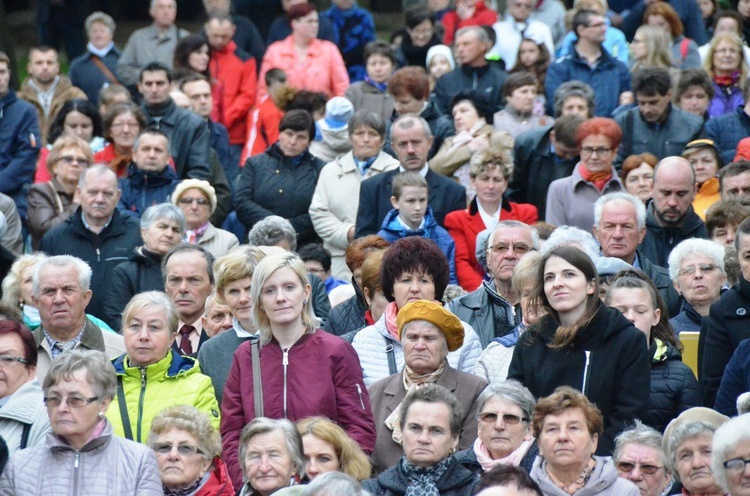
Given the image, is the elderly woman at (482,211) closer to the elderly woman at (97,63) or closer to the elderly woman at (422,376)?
the elderly woman at (422,376)

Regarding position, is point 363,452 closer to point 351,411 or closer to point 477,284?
point 351,411

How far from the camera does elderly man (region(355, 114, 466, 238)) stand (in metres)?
12.2

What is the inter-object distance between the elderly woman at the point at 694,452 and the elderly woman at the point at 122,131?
21.8 feet

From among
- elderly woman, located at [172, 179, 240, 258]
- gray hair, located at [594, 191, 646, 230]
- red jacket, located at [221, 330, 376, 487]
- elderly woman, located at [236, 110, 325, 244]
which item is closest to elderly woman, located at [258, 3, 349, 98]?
elderly woman, located at [236, 110, 325, 244]

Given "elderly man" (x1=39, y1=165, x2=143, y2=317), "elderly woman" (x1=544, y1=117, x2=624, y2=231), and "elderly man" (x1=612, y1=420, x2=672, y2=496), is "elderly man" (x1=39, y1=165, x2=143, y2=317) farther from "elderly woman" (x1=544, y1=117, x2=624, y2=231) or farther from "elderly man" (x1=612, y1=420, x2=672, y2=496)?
"elderly man" (x1=612, y1=420, x2=672, y2=496)

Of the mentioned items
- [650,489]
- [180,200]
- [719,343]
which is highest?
[180,200]

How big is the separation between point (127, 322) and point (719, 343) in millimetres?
3227

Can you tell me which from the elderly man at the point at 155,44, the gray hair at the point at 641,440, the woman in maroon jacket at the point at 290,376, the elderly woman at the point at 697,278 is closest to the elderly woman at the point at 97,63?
the elderly man at the point at 155,44

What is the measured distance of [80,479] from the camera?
306 inches

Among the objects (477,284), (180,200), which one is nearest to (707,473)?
(477,284)

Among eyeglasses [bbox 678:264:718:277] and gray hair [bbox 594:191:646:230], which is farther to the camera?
gray hair [bbox 594:191:646:230]

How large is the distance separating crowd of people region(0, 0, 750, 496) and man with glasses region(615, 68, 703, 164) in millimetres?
22

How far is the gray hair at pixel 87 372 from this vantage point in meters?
7.91

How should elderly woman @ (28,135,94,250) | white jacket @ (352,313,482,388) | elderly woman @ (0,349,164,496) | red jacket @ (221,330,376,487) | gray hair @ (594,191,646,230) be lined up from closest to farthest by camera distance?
elderly woman @ (0,349,164,496)
red jacket @ (221,330,376,487)
white jacket @ (352,313,482,388)
gray hair @ (594,191,646,230)
elderly woman @ (28,135,94,250)
